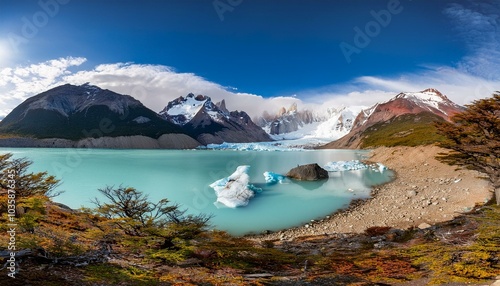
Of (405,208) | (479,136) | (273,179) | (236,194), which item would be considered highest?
(479,136)

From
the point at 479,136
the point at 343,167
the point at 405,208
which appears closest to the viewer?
the point at 479,136

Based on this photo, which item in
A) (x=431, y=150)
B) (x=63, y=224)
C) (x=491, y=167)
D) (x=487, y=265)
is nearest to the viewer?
(x=487, y=265)

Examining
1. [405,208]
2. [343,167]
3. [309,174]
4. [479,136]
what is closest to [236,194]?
[405,208]

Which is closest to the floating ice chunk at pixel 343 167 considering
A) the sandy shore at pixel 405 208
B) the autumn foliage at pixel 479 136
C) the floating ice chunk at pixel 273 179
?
the floating ice chunk at pixel 273 179

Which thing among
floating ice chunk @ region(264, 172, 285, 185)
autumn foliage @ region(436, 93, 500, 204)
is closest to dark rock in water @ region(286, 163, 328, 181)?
floating ice chunk @ region(264, 172, 285, 185)

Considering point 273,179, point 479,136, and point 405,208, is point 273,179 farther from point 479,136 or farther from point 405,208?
point 479,136

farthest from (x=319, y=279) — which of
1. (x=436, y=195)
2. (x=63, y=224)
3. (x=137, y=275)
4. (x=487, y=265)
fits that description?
(x=436, y=195)

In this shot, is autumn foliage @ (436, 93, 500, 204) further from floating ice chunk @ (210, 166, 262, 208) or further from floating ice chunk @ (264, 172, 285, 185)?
floating ice chunk @ (264, 172, 285, 185)

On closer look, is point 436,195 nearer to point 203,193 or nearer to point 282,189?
point 282,189

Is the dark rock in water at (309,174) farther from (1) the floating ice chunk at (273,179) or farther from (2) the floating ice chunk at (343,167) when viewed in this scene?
(2) the floating ice chunk at (343,167)

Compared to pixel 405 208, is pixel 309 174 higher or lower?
higher

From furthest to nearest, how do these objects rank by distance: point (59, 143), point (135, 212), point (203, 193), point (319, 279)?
1. point (59, 143)
2. point (203, 193)
3. point (135, 212)
4. point (319, 279)
